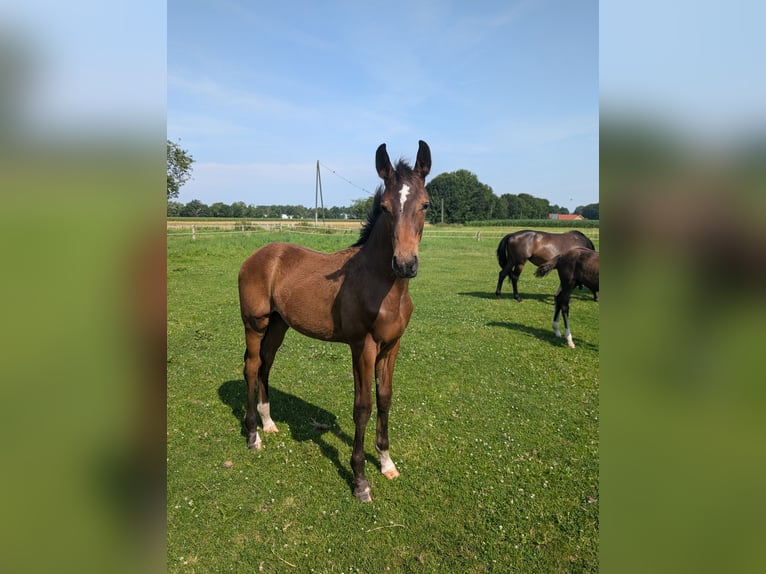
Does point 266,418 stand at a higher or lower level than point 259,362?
lower

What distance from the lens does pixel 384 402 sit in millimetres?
3939

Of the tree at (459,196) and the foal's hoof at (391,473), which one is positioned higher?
the tree at (459,196)

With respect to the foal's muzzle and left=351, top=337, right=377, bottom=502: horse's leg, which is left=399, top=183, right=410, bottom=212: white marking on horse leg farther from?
left=351, top=337, right=377, bottom=502: horse's leg

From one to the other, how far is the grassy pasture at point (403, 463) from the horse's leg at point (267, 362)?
231 mm

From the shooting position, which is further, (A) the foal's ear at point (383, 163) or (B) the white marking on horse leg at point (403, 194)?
(A) the foal's ear at point (383, 163)

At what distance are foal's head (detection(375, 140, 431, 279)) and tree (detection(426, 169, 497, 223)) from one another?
69183mm

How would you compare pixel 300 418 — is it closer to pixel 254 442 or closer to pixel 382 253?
pixel 254 442

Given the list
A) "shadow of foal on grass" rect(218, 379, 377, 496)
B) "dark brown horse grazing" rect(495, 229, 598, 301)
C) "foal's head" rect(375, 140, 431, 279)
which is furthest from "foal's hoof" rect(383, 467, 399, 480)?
"dark brown horse grazing" rect(495, 229, 598, 301)

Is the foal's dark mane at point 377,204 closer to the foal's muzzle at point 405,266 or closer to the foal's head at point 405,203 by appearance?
the foal's head at point 405,203

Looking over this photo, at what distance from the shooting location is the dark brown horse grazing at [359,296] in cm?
306

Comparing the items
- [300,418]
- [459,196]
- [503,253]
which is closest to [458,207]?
[459,196]

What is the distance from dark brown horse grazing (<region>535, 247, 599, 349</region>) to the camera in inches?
308

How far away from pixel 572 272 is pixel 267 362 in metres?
6.27

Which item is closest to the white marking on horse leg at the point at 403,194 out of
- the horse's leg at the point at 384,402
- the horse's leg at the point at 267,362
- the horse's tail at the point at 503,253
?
the horse's leg at the point at 384,402
